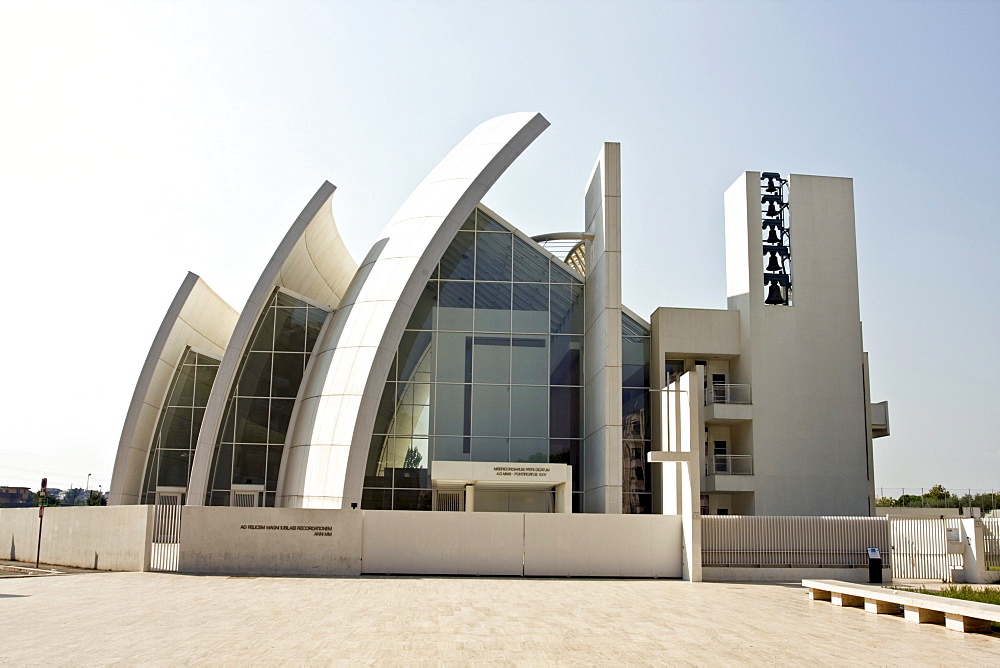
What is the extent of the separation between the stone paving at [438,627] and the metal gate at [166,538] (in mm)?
2585

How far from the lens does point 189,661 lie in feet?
34.3

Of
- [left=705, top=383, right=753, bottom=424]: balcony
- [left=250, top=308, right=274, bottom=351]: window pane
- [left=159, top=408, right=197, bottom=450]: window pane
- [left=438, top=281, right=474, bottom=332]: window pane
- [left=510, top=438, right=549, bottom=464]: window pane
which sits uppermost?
[left=438, top=281, right=474, bottom=332]: window pane

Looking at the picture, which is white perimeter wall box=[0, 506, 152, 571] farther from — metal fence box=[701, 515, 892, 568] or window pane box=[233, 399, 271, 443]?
metal fence box=[701, 515, 892, 568]

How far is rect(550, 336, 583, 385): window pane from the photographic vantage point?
32438 millimetres

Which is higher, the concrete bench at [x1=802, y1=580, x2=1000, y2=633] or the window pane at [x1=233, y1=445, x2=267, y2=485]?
the window pane at [x1=233, y1=445, x2=267, y2=485]

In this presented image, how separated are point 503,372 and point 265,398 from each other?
26.7ft

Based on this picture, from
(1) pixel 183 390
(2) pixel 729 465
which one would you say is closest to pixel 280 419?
(1) pixel 183 390

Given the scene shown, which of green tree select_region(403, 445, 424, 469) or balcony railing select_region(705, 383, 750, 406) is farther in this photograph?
balcony railing select_region(705, 383, 750, 406)

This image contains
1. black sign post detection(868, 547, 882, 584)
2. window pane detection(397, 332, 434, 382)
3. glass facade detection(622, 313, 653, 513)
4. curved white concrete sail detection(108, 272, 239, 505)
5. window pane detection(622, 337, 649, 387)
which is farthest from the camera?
window pane detection(622, 337, 649, 387)

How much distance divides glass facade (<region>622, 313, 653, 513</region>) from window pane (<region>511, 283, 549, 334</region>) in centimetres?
435

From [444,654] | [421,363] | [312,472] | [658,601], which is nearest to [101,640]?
[444,654]

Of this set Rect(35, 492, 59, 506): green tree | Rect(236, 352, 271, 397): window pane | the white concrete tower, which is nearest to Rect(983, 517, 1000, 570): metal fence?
the white concrete tower

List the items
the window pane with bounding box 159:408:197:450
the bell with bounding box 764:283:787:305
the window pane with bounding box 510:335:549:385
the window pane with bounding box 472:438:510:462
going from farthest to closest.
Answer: the bell with bounding box 764:283:787:305
the window pane with bounding box 159:408:197:450
the window pane with bounding box 510:335:549:385
the window pane with bounding box 472:438:510:462

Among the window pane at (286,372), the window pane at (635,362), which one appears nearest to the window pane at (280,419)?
the window pane at (286,372)
